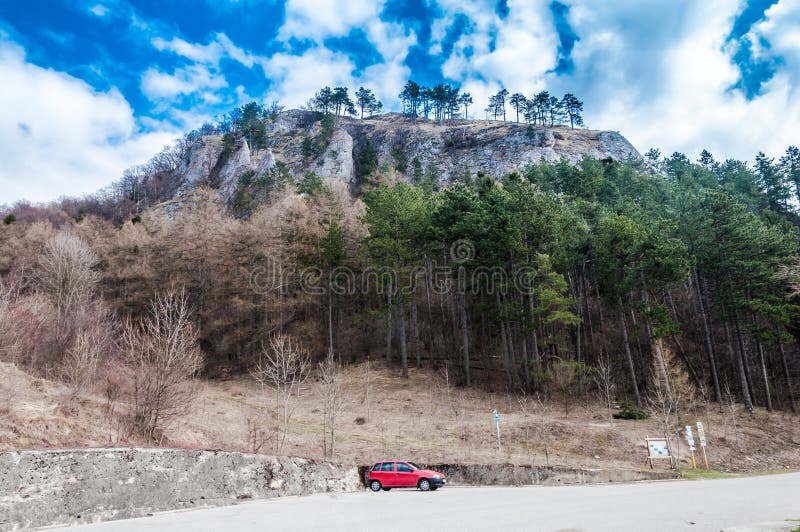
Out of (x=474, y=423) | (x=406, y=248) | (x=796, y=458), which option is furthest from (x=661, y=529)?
(x=406, y=248)

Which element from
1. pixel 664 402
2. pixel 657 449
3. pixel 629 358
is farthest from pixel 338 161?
pixel 657 449

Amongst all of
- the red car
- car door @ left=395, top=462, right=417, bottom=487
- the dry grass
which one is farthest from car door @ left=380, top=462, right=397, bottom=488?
the dry grass

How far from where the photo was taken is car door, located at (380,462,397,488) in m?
18.9

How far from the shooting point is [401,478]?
61.7 ft

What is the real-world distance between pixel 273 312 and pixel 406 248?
13495 mm

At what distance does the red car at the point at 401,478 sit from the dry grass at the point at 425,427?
115 inches

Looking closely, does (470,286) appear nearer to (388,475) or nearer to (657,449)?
(657,449)

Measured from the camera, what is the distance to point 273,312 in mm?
42312

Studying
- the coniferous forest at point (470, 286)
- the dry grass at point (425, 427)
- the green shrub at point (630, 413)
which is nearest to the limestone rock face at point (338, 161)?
the coniferous forest at point (470, 286)

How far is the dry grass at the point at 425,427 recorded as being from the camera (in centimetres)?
1731

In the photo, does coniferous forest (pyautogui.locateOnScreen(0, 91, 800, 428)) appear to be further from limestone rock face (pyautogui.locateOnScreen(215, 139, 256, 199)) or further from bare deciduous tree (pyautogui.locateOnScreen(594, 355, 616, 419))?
limestone rock face (pyautogui.locateOnScreen(215, 139, 256, 199))

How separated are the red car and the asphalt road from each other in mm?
3752

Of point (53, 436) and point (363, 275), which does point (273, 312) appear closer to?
point (363, 275)

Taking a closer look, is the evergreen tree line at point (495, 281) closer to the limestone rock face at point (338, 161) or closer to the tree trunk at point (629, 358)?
the tree trunk at point (629, 358)
